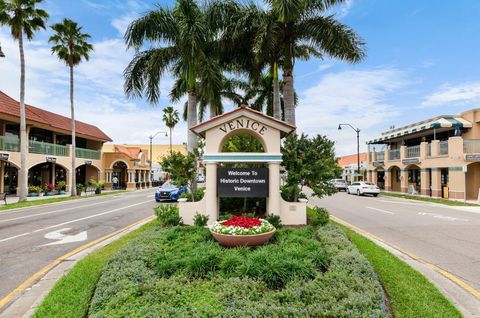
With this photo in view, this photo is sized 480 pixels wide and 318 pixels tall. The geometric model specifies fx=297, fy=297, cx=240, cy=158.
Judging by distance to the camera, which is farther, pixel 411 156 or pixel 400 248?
pixel 411 156

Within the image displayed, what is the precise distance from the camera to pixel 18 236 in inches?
408

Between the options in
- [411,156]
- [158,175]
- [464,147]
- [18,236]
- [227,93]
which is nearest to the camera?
[18,236]

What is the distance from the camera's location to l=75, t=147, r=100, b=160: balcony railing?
115 ft

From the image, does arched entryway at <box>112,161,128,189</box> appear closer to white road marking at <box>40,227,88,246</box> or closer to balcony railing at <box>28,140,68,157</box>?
balcony railing at <box>28,140,68,157</box>

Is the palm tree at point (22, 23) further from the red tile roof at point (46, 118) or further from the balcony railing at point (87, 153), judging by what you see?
the balcony railing at point (87, 153)

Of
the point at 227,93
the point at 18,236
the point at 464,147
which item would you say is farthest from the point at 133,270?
the point at 464,147

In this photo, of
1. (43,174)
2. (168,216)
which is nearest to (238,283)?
(168,216)

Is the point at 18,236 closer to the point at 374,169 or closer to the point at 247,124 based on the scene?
the point at 247,124

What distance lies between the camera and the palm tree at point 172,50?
14.2 m

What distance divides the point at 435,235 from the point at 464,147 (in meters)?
19.2

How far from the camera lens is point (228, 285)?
5.09 metres

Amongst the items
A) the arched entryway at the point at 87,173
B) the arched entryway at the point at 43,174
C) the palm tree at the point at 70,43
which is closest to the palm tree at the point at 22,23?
the palm tree at the point at 70,43

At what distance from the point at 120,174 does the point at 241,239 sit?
1695 inches

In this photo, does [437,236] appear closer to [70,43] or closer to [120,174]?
[70,43]
